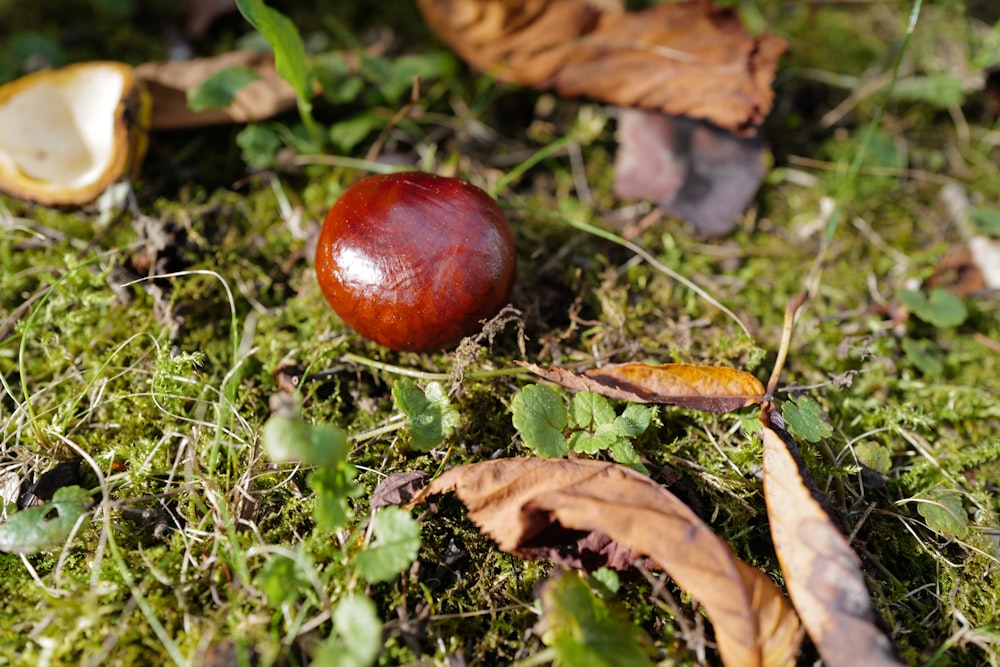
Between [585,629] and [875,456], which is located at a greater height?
[585,629]

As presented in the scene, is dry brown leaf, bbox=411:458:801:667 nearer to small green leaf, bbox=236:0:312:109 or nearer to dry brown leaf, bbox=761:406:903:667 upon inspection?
dry brown leaf, bbox=761:406:903:667

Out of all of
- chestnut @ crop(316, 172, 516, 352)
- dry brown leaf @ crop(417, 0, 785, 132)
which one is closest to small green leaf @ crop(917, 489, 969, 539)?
chestnut @ crop(316, 172, 516, 352)

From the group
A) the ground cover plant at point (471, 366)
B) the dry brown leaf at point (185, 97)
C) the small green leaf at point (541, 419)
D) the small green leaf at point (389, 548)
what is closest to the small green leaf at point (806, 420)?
the ground cover plant at point (471, 366)

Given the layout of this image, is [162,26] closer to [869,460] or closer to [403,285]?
[403,285]

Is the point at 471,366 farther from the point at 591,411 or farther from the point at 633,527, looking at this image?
the point at 633,527

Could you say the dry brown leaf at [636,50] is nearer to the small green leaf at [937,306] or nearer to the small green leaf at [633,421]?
the small green leaf at [937,306]

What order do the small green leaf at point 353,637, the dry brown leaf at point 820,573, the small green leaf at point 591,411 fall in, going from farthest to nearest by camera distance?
the small green leaf at point 591,411
the dry brown leaf at point 820,573
the small green leaf at point 353,637

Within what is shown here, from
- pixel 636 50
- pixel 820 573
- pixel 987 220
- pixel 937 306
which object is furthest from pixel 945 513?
pixel 636 50

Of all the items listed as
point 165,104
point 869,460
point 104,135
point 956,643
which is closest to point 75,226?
point 104,135
